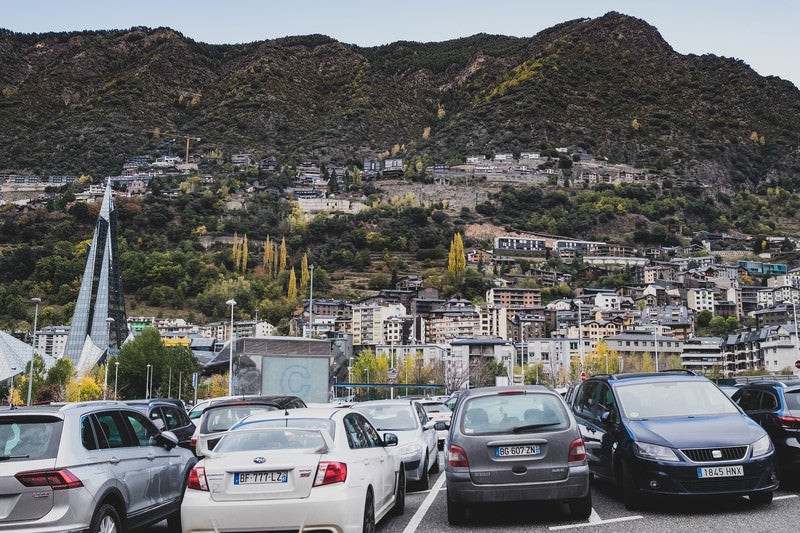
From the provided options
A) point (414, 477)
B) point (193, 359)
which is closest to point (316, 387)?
point (414, 477)

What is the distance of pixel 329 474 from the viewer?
7672 mm

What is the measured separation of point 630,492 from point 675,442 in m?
0.89

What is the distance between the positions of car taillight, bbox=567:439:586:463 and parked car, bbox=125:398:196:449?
6.84 m

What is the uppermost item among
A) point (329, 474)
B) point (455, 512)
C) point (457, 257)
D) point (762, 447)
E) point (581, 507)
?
point (457, 257)

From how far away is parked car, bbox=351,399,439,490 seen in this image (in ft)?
43.5

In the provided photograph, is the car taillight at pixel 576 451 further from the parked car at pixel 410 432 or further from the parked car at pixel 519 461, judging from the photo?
the parked car at pixel 410 432

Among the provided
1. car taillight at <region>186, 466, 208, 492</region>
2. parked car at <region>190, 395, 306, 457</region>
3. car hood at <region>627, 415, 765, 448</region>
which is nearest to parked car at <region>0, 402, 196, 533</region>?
car taillight at <region>186, 466, 208, 492</region>

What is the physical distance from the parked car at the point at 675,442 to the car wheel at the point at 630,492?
1 cm

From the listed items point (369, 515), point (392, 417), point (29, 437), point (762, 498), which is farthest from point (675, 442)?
point (29, 437)

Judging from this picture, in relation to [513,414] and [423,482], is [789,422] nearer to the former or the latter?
[513,414]

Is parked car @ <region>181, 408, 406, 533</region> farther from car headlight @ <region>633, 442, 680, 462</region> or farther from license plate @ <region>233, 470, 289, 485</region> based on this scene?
car headlight @ <region>633, 442, 680, 462</region>

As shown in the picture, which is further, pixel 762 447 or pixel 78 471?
pixel 762 447

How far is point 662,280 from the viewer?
534ft

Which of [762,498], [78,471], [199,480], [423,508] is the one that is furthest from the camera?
[423,508]
